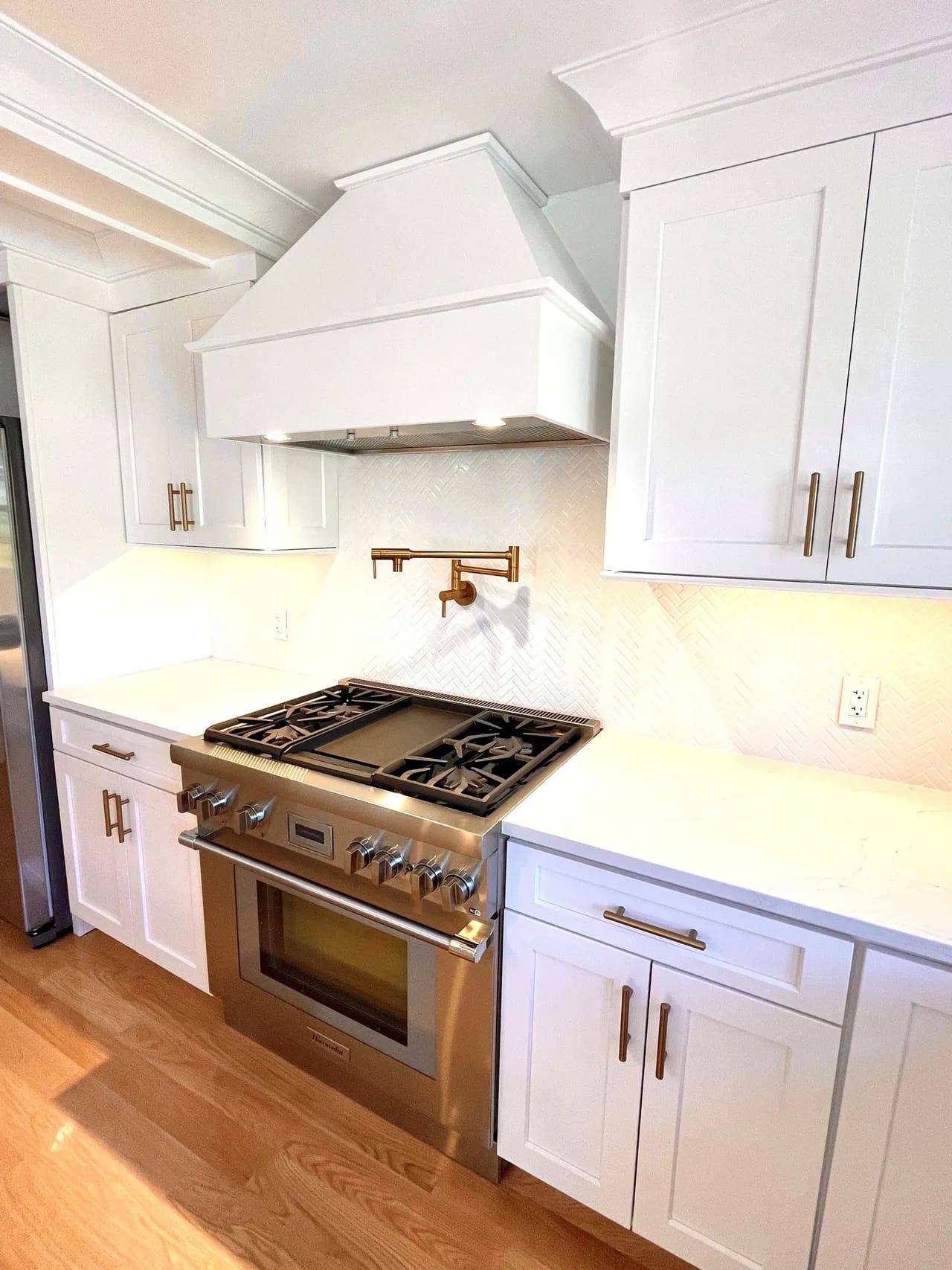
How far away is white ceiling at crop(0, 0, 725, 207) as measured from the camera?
1142 mm

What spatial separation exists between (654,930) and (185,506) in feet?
6.13

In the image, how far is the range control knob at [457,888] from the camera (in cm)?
128

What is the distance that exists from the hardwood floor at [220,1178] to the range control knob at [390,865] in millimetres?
819

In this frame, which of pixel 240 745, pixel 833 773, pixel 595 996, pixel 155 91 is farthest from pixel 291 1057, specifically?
pixel 155 91

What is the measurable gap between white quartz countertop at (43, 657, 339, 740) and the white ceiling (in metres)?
1.51

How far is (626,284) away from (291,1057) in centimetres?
216

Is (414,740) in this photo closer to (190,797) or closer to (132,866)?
(190,797)

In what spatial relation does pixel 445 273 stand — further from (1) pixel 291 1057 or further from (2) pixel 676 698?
(1) pixel 291 1057

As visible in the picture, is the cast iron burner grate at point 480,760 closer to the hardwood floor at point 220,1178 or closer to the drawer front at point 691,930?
the drawer front at point 691,930

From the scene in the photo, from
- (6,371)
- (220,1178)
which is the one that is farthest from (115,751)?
(6,371)

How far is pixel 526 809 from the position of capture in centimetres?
134

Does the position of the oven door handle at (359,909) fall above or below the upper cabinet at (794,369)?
below

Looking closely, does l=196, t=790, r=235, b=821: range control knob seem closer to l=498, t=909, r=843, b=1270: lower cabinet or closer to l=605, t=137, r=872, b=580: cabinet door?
l=498, t=909, r=843, b=1270: lower cabinet

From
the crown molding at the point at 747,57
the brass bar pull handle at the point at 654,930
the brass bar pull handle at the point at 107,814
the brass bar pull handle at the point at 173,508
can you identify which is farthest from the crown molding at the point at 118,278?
the brass bar pull handle at the point at 654,930
